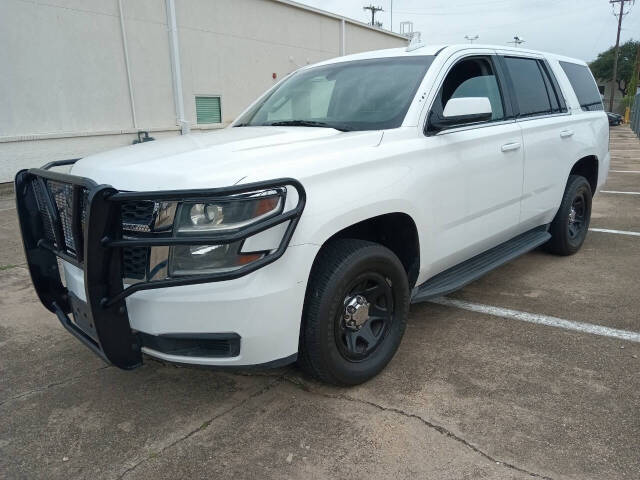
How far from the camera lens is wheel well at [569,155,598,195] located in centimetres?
517

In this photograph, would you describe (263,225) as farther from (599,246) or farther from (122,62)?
(122,62)

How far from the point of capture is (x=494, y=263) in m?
3.75

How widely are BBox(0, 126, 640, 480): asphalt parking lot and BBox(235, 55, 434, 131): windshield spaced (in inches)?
59.6

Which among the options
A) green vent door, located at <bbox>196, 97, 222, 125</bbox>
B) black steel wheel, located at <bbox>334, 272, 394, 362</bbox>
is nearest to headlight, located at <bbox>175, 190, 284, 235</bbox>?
Answer: black steel wheel, located at <bbox>334, 272, 394, 362</bbox>

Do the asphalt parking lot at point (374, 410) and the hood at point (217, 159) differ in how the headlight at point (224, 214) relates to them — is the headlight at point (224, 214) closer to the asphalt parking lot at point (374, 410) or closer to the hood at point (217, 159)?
the hood at point (217, 159)

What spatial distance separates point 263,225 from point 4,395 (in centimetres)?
201

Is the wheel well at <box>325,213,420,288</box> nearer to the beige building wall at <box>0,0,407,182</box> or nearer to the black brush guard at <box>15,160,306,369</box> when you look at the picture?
the black brush guard at <box>15,160,306,369</box>

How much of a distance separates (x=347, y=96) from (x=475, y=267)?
59.4 inches

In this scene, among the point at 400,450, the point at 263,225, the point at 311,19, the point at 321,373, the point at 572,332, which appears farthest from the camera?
the point at 311,19

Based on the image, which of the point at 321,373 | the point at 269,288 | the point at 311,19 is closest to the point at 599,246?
the point at 321,373

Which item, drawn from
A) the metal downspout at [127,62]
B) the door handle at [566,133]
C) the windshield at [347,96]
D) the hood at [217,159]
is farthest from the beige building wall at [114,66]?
the door handle at [566,133]

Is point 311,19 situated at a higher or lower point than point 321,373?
higher

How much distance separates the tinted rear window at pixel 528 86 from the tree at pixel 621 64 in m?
63.6

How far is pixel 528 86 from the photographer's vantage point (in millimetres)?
4266
